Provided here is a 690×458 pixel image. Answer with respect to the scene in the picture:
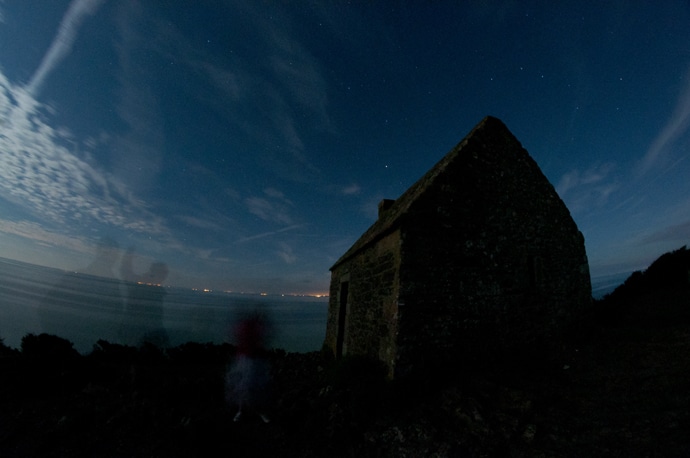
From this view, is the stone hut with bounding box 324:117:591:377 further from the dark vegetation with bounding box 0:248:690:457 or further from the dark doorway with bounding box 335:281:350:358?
the dark doorway with bounding box 335:281:350:358

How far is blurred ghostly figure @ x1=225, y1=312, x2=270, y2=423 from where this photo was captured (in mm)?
5689

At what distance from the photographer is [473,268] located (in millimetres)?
5852

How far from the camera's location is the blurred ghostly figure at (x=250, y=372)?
5.69 meters

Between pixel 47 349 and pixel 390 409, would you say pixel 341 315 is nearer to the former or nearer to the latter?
pixel 390 409

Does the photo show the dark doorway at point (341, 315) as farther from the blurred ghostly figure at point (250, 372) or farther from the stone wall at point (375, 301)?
the blurred ghostly figure at point (250, 372)

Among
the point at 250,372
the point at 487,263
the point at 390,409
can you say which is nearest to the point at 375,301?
→ the point at 390,409

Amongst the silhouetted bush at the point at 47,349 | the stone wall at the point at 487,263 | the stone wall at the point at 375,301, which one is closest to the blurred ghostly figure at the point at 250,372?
the stone wall at the point at 375,301

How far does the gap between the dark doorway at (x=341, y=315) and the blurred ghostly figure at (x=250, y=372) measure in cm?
239

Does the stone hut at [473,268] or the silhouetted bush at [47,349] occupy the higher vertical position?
the stone hut at [473,268]

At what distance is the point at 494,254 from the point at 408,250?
7.66 feet

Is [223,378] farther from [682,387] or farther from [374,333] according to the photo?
[682,387]

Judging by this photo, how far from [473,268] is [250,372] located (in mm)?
6985

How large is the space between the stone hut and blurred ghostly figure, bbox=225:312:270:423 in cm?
255

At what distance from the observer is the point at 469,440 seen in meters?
3.75
